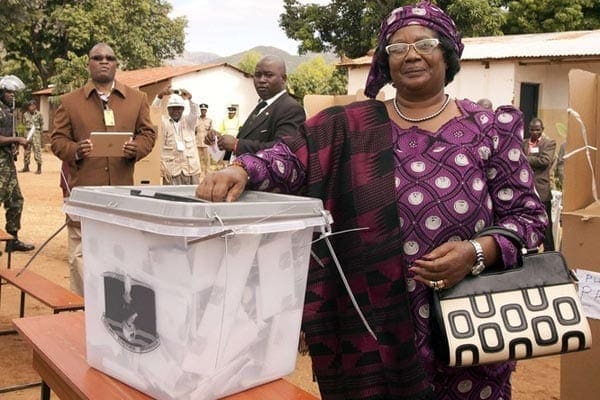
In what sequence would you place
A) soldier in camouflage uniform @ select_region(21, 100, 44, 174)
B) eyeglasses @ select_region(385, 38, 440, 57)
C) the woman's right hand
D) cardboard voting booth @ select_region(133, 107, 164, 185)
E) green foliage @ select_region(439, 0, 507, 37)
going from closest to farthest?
the woman's right hand < eyeglasses @ select_region(385, 38, 440, 57) < cardboard voting booth @ select_region(133, 107, 164, 185) < soldier in camouflage uniform @ select_region(21, 100, 44, 174) < green foliage @ select_region(439, 0, 507, 37)

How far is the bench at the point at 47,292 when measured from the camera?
140 inches

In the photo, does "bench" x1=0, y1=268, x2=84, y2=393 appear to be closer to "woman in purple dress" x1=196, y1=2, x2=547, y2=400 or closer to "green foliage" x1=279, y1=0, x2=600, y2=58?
"woman in purple dress" x1=196, y1=2, x2=547, y2=400

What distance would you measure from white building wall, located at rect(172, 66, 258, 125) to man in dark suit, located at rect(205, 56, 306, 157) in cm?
2023

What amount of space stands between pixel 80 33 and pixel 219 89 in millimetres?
5892

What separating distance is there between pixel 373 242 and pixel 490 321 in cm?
38

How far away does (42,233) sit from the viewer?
28.1 feet

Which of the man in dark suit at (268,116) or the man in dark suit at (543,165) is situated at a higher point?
the man in dark suit at (268,116)

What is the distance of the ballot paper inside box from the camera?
136 cm

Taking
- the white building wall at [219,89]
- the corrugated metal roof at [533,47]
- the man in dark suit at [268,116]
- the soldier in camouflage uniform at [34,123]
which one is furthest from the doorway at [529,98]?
the white building wall at [219,89]

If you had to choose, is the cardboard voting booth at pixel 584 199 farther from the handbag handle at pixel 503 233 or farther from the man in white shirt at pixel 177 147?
the man in white shirt at pixel 177 147

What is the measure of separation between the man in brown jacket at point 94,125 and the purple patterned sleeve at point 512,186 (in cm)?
282

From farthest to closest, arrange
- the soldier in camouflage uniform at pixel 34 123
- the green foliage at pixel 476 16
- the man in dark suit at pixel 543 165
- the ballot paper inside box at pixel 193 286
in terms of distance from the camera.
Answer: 1. the green foliage at pixel 476 16
2. the soldier in camouflage uniform at pixel 34 123
3. the man in dark suit at pixel 543 165
4. the ballot paper inside box at pixel 193 286

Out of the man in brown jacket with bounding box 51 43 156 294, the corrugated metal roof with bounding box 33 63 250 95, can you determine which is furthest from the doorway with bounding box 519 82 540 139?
the man in brown jacket with bounding box 51 43 156 294

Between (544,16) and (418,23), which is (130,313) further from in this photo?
(544,16)
